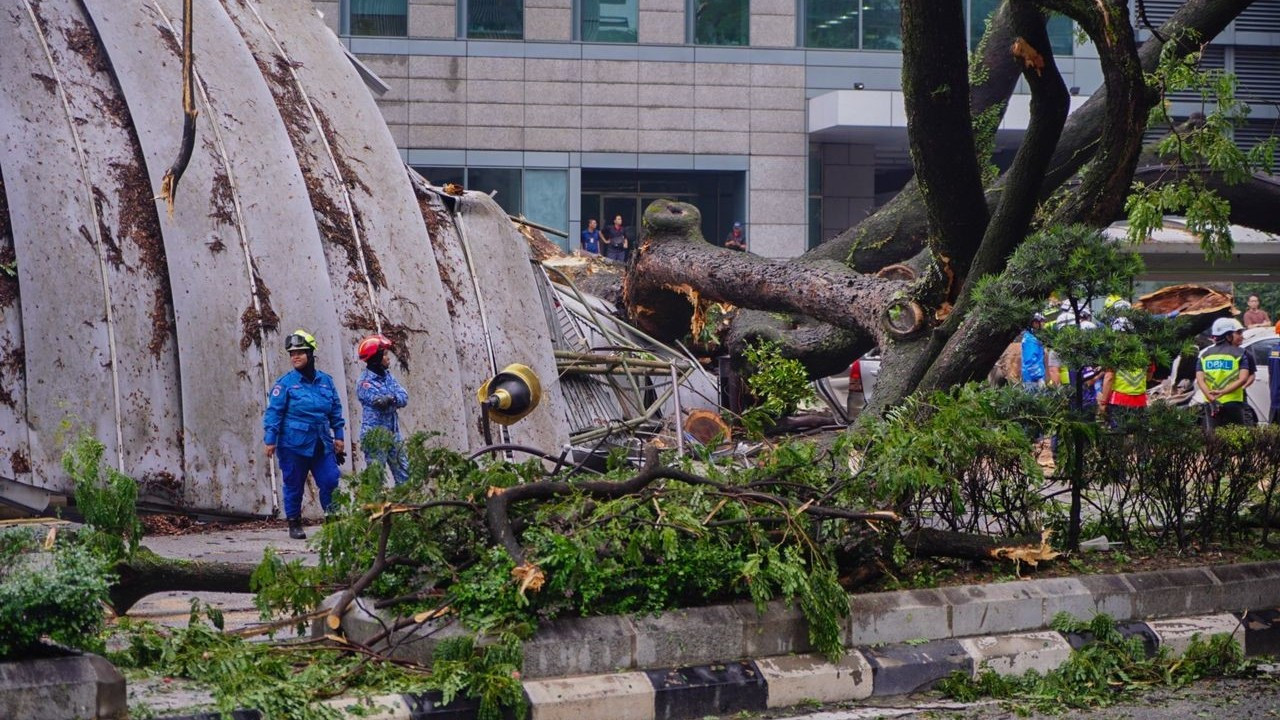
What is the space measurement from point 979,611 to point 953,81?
390 cm

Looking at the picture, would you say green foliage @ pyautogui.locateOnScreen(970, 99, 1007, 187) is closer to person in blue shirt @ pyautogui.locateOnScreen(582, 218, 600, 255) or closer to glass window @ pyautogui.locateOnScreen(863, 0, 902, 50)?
person in blue shirt @ pyautogui.locateOnScreen(582, 218, 600, 255)

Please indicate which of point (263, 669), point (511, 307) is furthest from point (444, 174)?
point (263, 669)

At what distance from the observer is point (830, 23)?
3375 cm

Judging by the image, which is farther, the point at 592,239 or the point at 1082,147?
the point at 592,239

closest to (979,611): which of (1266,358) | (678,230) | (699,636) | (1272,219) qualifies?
(699,636)

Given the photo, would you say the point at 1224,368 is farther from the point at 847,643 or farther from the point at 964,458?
the point at 847,643

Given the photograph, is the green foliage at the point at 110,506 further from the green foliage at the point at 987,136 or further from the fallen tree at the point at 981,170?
the green foliage at the point at 987,136

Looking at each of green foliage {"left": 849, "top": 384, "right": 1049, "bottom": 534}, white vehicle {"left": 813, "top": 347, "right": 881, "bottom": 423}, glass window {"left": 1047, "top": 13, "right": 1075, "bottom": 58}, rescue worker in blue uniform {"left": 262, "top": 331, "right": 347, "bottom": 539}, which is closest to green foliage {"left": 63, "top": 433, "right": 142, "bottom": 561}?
green foliage {"left": 849, "top": 384, "right": 1049, "bottom": 534}

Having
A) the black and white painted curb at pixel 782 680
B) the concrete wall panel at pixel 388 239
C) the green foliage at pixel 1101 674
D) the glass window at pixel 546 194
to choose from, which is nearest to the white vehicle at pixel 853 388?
the concrete wall panel at pixel 388 239

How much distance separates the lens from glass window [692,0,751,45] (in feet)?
109

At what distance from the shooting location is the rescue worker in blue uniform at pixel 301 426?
11.0m

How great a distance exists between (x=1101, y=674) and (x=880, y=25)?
94.7 feet

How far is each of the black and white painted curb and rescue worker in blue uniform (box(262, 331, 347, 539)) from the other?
5.30 m

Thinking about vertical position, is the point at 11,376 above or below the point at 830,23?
below
